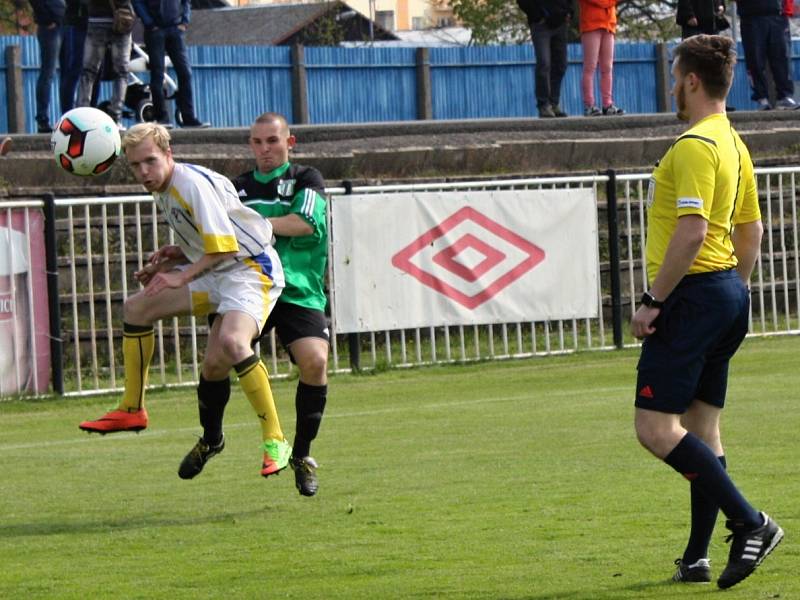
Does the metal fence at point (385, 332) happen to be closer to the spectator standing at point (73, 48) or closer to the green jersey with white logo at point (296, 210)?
the spectator standing at point (73, 48)

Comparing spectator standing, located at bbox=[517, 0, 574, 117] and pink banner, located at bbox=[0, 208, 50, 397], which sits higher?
spectator standing, located at bbox=[517, 0, 574, 117]

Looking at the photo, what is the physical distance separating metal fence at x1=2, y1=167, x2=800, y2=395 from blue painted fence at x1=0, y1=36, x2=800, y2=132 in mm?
13533

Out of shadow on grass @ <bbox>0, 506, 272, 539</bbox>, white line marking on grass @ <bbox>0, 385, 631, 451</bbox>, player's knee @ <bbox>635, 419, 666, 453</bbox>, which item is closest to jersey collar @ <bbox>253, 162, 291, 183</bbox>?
shadow on grass @ <bbox>0, 506, 272, 539</bbox>

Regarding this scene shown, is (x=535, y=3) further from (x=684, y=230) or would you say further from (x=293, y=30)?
(x=293, y=30)

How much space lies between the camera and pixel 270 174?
977 cm

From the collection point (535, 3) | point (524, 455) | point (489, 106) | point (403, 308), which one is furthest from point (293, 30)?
point (524, 455)

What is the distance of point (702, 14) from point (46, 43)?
7.53 metres

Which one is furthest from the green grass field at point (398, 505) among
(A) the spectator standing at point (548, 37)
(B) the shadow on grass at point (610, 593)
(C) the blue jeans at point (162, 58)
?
(A) the spectator standing at point (548, 37)

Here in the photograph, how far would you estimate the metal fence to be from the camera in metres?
15.7

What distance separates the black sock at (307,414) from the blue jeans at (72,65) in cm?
984

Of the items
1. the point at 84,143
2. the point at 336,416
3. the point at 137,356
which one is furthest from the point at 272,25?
the point at 137,356

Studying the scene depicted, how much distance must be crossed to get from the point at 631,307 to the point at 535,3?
3.98 m

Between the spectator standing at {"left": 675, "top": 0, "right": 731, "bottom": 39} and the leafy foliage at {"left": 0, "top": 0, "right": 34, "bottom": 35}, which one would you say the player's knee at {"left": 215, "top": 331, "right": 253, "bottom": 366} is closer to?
the spectator standing at {"left": 675, "top": 0, "right": 731, "bottom": 39}

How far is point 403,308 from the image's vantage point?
16.5 metres
